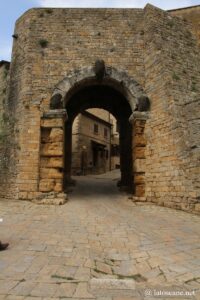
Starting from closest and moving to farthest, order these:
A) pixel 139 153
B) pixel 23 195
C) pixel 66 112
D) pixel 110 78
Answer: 1. pixel 23 195
2. pixel 139 153
3. pixel 66 112
4. pixel 110 78

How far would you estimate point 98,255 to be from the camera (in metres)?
4.43

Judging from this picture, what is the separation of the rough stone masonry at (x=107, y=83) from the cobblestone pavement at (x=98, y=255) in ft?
5.50

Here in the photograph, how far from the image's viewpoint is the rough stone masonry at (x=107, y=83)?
900cm

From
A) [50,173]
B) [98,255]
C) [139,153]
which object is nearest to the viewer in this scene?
[98,255]

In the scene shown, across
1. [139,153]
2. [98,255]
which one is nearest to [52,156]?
[139,153]

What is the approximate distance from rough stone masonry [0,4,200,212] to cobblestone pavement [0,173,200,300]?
168 centimetres

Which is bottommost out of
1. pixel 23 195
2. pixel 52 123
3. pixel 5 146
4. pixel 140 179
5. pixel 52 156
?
pixel 23 195

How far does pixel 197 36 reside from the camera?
11500mm

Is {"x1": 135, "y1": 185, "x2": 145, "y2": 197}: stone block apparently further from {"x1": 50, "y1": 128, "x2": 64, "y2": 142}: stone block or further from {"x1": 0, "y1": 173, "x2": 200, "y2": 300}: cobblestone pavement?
{"x1": 50, "y1": 128, "x2": 64, "y2": 142}: stone block

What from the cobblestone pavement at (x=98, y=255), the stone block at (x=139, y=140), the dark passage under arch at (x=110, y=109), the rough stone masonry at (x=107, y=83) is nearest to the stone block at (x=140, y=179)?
the rough stone masonry at (x=107, y=83)

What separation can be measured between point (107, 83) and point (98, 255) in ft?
24.5

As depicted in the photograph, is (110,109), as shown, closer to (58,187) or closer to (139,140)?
(139,140)

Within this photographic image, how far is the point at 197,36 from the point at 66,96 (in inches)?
229

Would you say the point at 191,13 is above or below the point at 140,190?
above
